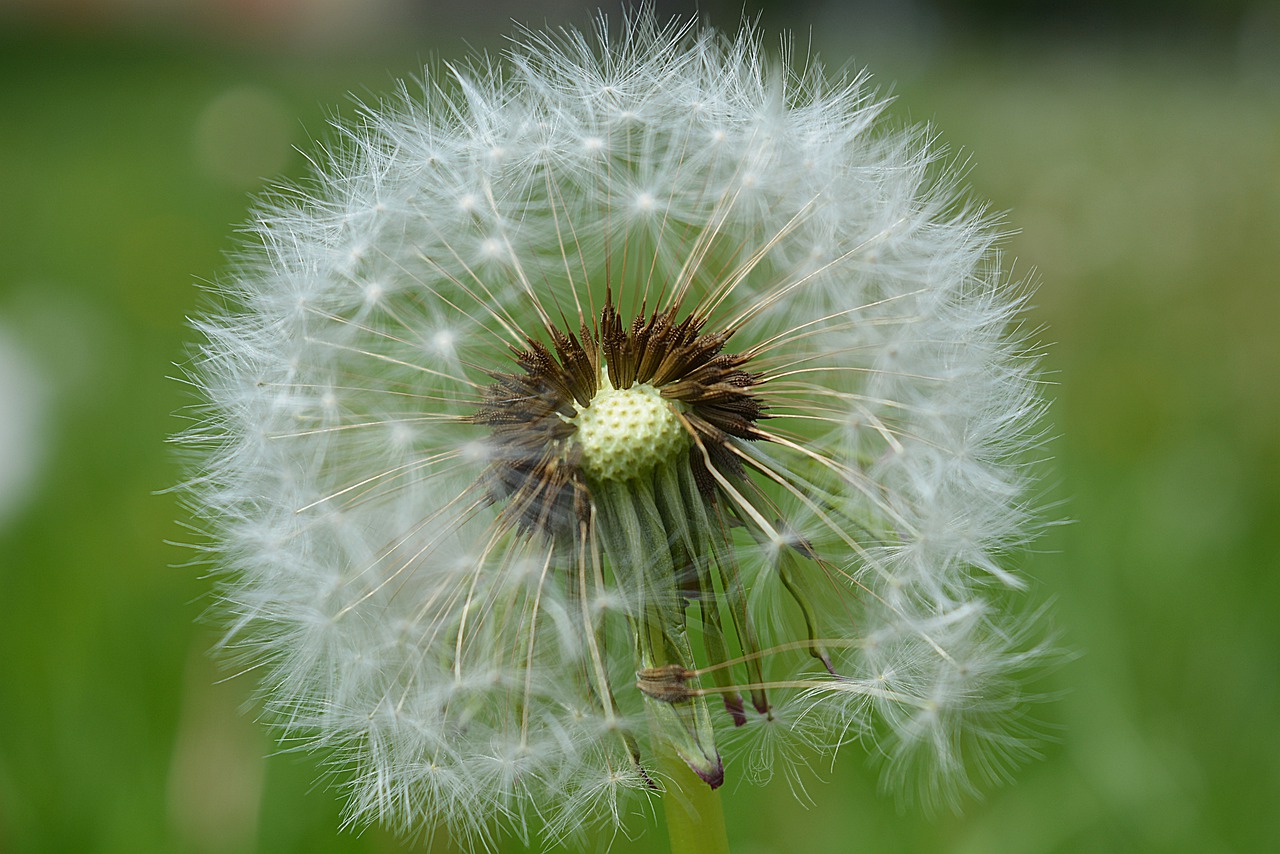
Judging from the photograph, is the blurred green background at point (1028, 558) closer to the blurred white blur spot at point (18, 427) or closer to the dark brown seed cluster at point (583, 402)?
the blurred white blur spot at point (18, 427)

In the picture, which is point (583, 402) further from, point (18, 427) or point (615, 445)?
point (18, 427)

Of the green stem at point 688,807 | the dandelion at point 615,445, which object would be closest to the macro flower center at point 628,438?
the dandelion at point 615,445

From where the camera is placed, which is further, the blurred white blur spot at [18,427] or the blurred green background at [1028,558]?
the blurred white blur spot at [18,427]

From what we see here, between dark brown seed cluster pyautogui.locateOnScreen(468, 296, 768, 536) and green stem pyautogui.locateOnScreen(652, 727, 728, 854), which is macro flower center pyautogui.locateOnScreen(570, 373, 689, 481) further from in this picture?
green stem pyautogui.locateOnScreen(652, 727, 728, 854)

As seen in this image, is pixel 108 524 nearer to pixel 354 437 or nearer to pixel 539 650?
pixel 354 437

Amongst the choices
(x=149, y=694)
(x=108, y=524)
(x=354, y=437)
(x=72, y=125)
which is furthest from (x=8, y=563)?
(x=72, y=125)

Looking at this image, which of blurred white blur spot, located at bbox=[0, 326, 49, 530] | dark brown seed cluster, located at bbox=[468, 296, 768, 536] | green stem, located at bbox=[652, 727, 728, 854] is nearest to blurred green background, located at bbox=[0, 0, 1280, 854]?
blurred white blur spot, located at bbox=[0, 326, 49, 530]

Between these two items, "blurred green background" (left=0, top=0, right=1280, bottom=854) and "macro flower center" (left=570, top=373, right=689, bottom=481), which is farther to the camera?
"blurred green background" (left=0, top=0, right=1280, bottom=854)
